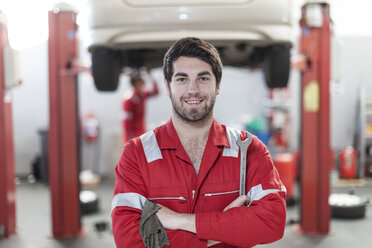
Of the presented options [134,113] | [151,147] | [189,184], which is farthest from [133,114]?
[189,184]

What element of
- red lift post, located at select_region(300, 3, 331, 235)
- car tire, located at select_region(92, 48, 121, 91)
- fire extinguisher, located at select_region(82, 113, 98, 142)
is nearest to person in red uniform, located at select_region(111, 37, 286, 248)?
car tire, located at select_region(92, 48, 121, 91)

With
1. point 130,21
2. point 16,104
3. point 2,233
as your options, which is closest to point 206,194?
point 130,21

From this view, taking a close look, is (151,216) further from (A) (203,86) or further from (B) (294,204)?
(B) (294,204)

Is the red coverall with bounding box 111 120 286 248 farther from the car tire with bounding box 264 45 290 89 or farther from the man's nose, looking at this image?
the car tire with bounding box 264 45 290 89

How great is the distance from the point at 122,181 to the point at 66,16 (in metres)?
2.33

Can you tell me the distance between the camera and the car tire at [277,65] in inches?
95.5

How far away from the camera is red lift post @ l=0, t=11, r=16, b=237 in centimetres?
360

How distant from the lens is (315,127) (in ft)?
11.5

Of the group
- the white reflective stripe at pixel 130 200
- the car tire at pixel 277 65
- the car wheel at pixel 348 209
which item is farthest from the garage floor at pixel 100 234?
the white reflective stripe at pixel 130 200

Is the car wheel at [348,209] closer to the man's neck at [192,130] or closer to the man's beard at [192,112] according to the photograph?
the man's neck at [192,130]

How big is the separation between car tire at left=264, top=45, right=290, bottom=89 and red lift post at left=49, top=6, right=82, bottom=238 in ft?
5.93

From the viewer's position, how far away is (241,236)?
1.38 metres

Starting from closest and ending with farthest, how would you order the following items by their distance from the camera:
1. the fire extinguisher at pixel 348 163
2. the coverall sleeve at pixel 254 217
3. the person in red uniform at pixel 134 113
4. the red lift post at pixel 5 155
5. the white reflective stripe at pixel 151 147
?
1. the coverall sleeve at pixel 254 217
2. the white reflective stripe at pixel 151 147
3. the red lift post at pixel 5 155
4. the person in red uniform at pixel 134 113
5. the fire extinguisher at pixel 348 163

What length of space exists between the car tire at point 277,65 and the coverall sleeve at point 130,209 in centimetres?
130
